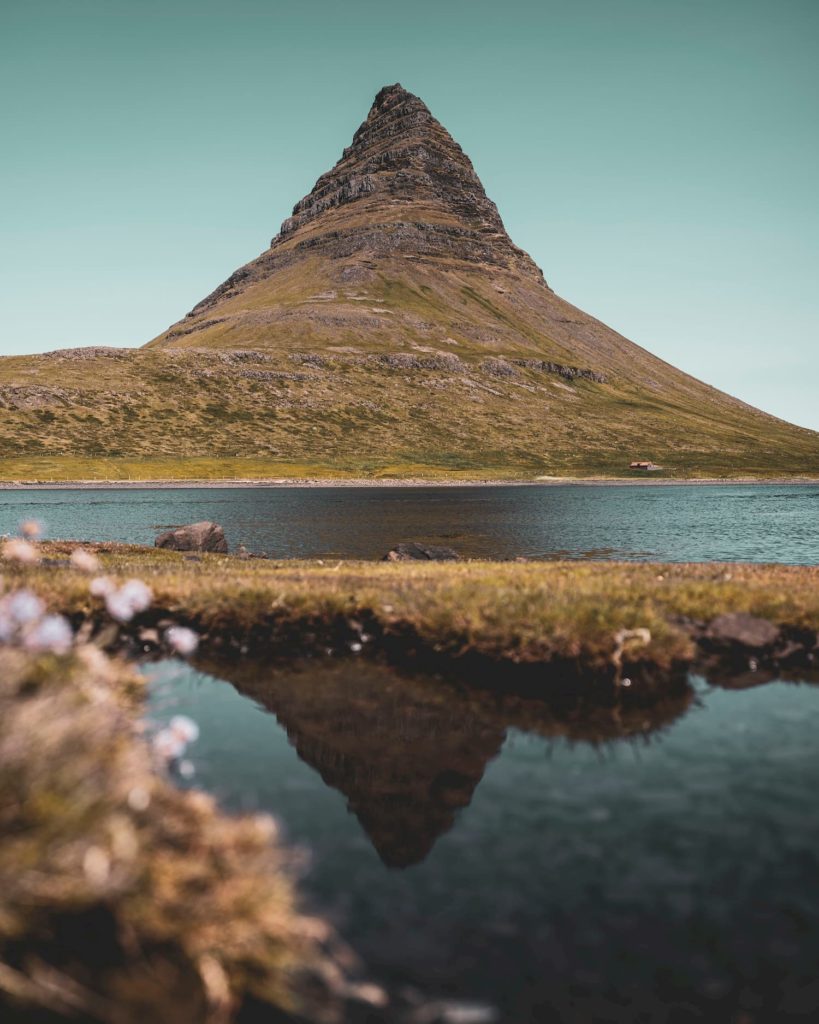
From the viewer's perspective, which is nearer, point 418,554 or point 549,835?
Answer: point 549,835

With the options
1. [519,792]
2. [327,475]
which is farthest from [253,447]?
[519,792]

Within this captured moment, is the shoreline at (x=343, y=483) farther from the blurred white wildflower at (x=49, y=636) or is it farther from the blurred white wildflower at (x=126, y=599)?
the blurred white wildflower at (x=49, y=636)

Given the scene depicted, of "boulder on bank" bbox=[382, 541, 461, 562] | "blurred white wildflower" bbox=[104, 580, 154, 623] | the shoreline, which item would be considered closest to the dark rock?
"blurred white wildflower" bbox=[104, 580, 154, 623]

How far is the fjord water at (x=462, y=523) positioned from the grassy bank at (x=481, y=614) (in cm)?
2774

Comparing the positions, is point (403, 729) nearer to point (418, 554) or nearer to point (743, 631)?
point (743, 631)

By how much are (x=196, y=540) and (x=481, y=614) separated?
32.7m

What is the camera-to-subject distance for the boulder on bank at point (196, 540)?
43312mm

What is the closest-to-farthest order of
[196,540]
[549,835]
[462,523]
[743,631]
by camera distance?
[549,835], [743,631], [196,540], [462,523]

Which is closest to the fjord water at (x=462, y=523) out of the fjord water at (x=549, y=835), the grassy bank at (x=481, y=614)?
the grassy bank at (x=481, y=614)

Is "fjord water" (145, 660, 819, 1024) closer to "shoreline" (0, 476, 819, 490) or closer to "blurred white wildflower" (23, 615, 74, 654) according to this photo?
"blurred white wildflower" (23, 615, 74, 654)

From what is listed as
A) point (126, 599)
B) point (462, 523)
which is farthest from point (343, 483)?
point (126, 599)

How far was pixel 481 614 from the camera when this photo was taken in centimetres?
1443

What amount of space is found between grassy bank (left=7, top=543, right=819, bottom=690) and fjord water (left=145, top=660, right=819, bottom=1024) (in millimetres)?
1420

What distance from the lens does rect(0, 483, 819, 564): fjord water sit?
5050cm
